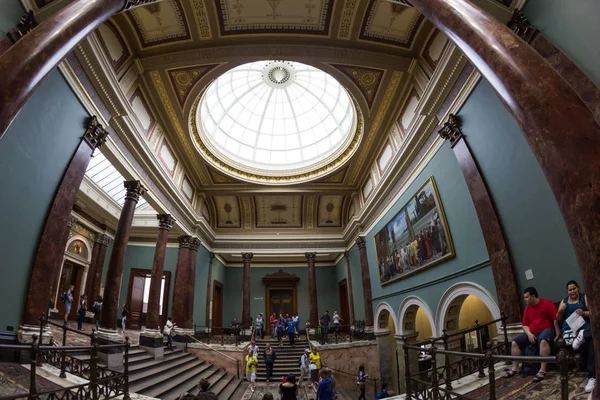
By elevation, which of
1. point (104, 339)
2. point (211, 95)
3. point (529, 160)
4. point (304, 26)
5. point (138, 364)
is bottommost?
point (138, 364)

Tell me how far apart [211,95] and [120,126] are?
252 inches

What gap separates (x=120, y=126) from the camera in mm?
8914

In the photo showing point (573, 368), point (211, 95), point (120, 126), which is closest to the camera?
point (573, 368)

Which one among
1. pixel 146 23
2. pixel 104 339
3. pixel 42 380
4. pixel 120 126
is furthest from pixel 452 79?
pixel 104 339

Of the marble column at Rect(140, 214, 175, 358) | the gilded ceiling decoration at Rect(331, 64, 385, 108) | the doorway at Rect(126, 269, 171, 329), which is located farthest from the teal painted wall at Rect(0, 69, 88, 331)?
the doorway at Rect(126, 269, 171, 329)

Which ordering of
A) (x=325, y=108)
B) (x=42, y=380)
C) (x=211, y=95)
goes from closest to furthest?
(x=42, y=380)
(x=211, y=95)
(x=325, y=108)

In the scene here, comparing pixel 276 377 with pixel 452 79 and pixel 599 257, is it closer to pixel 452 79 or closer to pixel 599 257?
pixel 452 79

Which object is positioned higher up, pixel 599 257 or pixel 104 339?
pixel 599 257

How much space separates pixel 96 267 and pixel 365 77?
45.2ft

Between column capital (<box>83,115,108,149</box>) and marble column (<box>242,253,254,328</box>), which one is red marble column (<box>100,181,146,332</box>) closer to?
column capital (<box>83,115,108,149</box>)

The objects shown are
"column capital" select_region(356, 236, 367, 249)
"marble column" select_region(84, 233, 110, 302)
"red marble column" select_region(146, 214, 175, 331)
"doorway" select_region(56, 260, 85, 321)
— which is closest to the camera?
"red marble column" select_region(146, 214, 175, 331)

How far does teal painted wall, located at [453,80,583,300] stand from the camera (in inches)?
198

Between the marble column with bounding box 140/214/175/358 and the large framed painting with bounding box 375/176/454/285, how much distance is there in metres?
8.26

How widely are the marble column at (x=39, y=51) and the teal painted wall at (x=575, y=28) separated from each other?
6.44m
